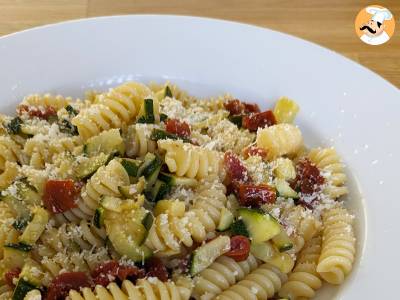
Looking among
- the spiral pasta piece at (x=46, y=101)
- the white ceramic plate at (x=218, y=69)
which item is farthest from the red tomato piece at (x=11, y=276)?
the white ceramic plate at (x=218, y=69)

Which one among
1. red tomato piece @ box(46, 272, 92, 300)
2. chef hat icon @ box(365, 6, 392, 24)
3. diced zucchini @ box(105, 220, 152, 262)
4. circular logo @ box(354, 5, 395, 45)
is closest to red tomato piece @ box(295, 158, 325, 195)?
diced zucchini @ box(105, 220, 152, 262)

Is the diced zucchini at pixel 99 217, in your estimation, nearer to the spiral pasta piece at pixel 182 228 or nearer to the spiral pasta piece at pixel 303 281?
the spiral pasta piece at pixel 182 228

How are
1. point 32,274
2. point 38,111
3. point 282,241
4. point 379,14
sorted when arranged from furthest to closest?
1. point 379,14
2. point 38,111
3. point 282,241
4. point 32,274

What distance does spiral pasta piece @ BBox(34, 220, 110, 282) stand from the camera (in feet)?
7.54

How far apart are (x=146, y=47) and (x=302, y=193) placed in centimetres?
134

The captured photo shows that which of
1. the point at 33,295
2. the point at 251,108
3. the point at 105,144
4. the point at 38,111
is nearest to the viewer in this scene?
the point at 33,295

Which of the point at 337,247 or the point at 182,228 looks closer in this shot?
the point at 182,228

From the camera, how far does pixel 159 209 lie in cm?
239

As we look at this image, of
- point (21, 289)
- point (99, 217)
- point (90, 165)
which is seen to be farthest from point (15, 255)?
point (90, 165)

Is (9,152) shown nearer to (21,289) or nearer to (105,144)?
(105,144)

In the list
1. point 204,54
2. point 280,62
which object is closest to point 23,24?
point 204,54

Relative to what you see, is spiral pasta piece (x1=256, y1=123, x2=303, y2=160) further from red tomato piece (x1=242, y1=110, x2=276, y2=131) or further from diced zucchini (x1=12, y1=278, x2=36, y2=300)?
diced zucchini (x1=12, y1=278, x2=36, y2=300)

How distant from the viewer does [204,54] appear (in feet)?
11.2

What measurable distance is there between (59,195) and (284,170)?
1.02m
